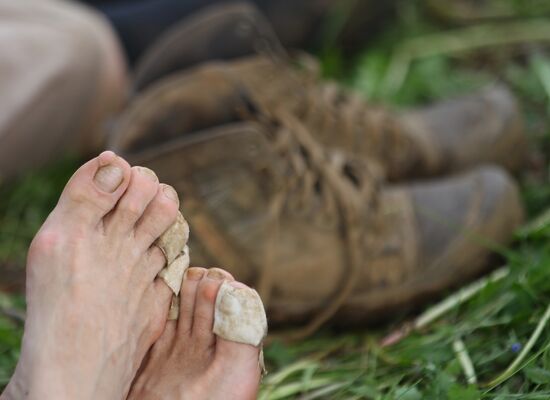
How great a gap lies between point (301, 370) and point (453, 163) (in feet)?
2.45

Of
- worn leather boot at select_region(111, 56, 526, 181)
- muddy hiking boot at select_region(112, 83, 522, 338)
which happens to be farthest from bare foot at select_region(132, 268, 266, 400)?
worn leather boot at select_region(111, 56, 526, 181)

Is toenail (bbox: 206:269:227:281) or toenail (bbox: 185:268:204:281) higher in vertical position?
toenail (bbox: 206:269:227:281)

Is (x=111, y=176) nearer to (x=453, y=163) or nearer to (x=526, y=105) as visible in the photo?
(x=453, y=163)

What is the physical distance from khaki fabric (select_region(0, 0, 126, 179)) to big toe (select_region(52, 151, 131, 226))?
85 cm

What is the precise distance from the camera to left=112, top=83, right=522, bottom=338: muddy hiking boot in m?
1.39

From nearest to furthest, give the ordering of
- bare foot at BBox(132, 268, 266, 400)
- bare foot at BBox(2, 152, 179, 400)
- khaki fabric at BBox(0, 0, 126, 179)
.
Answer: bare foot at BBox(2, 152, 179, 400)
bare foot at BBox(132, 268, 266, 400)
khaki fabric at BBox(0, 0, 126, 179)

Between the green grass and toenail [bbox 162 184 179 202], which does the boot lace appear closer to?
the green grass

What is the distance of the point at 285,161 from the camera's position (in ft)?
4.82

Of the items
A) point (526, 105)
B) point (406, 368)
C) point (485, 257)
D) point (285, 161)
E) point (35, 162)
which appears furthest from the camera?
point (526, 105)

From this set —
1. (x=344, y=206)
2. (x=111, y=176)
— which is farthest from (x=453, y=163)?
(x=111, y=176)

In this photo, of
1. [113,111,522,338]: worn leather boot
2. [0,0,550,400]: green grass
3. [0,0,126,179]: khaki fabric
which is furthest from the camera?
[0,0,126,179]: khaki fabric

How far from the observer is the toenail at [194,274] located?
1.11 metres

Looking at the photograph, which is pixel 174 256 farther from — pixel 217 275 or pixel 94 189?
pixel 94 189

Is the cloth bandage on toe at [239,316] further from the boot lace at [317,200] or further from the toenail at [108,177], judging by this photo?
the boot lace at [317,200]
